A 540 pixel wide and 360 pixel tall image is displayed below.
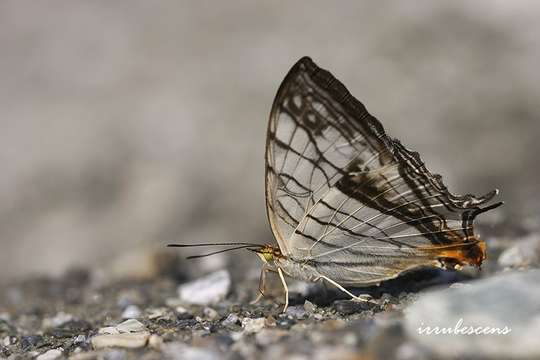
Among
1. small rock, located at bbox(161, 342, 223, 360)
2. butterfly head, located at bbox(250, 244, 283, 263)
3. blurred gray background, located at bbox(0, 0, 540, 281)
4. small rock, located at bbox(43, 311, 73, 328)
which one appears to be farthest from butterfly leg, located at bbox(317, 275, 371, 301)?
blurred gray background, located at bbox(0, 0, 540, 281)

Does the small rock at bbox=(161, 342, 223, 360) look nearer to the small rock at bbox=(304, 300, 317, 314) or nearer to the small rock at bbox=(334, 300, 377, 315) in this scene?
the small rock at bbox=(304, 300, 317, 314)

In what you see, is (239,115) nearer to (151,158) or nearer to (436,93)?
(151,158)

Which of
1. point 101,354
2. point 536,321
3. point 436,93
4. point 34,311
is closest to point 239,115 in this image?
point 436,93

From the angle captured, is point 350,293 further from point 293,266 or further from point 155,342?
Result: point 155,342

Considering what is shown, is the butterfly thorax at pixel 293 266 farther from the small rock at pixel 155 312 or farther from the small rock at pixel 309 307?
the small rock at pixel 155 312

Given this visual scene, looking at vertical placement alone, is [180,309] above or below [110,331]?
above

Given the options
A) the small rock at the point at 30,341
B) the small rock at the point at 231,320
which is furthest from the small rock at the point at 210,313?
the small rock at the point at 30,341

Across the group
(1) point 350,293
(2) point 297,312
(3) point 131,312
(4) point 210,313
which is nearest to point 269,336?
(2) point 297,312
